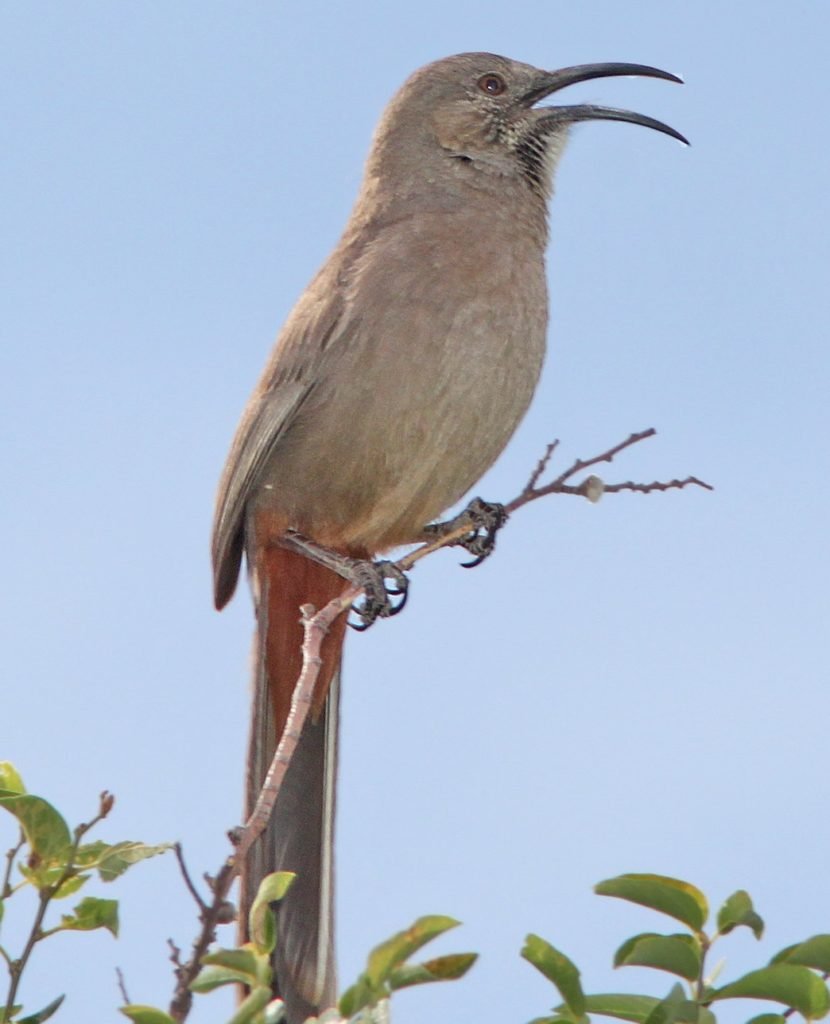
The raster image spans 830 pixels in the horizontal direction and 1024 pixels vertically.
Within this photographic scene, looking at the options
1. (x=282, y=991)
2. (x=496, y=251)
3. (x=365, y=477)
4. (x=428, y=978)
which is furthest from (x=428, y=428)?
(x=428, y=978)

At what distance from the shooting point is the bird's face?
6023mm

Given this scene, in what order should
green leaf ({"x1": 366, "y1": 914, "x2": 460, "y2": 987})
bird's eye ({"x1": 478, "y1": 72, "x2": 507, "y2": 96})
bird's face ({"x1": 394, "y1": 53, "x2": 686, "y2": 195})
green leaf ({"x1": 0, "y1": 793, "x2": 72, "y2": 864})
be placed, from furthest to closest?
bird's eye ({"x1": 478, "y1": 72, "x2": 507, "y2": 96})
bird's face ({"x1": 394, "y1": 53, "x2": 686, "y2": 195})
green leaf ({"x1": 0, "y1": 793, "x2": 72, "y2": 864})
green leaf ({"x1": 366, "y1": 914, "x2": 460, "y2": 987})

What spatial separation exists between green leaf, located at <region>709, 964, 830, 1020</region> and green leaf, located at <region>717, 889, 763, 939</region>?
11 cm

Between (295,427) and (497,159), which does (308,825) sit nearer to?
(295,427)

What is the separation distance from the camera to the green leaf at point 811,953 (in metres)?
2.46

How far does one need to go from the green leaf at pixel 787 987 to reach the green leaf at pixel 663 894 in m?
0.18

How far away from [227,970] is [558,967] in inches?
20.6

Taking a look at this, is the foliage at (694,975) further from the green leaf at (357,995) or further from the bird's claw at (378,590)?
the bird's claw at (378,590)

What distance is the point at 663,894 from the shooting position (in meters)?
2.60

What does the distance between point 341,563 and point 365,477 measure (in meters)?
0.32

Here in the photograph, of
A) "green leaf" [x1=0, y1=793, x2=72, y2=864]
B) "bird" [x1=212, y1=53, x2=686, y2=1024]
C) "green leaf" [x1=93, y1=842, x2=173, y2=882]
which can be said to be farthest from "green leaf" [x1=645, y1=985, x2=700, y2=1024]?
"bird" [x1=212, y1=53, x2=686, y2=1024]

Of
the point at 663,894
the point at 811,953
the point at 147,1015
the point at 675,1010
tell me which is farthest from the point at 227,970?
the point at 811,953

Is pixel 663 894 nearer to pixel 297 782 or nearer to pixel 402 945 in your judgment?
pixel 402 945

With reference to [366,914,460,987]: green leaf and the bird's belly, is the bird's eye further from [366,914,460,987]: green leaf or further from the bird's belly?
[366,914,460,987]: green leaf
